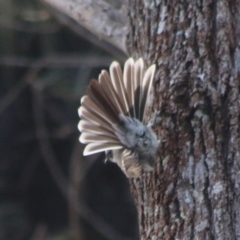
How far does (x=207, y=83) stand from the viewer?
226 cm

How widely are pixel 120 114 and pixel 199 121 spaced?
0.28 metres

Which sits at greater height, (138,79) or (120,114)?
(138,79)

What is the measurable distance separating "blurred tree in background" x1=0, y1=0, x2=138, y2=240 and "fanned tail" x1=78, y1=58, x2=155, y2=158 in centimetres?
315

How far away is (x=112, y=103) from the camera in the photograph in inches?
93.0

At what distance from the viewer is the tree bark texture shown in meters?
2.24

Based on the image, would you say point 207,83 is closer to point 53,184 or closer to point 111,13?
point 111,13

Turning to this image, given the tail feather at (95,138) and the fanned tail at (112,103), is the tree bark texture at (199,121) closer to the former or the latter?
the fanned tail at (112,103)

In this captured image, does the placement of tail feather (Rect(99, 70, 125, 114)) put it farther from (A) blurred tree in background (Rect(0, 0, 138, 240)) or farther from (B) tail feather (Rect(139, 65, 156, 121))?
(A) blurred tree in background (Rect(0, 0, 138, 240))

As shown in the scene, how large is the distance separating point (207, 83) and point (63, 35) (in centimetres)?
398

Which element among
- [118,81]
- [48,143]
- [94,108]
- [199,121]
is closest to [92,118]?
[94,108]

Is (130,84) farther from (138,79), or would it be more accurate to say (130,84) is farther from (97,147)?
(97,147)

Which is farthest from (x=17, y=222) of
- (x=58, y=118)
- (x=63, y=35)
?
(x=63, y=35)

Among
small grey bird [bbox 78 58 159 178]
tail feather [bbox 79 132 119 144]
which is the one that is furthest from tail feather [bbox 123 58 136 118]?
tail feather [bbox 79 132 119 144]

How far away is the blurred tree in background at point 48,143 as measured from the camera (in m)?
5.89
